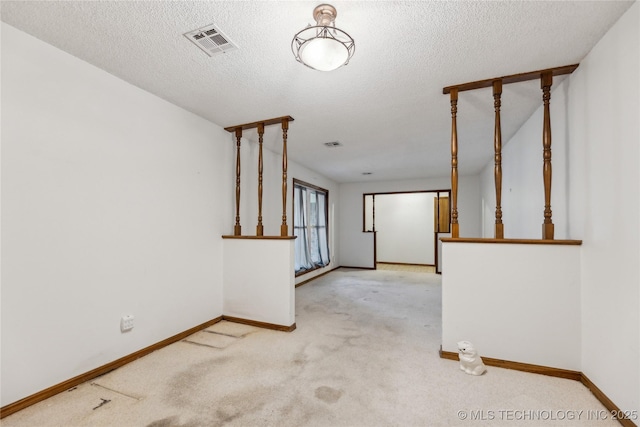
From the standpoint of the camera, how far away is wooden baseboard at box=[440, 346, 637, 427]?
1.60 meters

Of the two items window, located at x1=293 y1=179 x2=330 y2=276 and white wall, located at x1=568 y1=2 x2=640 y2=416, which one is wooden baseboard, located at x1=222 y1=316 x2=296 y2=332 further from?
white wall, located at x1=568 y1=2 x2=640 y2=416

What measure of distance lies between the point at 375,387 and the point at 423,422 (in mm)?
408

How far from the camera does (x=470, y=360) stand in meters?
2.14

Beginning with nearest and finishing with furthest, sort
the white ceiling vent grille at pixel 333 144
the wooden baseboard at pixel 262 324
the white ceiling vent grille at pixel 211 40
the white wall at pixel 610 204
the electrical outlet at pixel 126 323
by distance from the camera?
the white wall at pixel 610 204
the white ceiling vent grille at pixel 211 40
the electrical outlet at pixel 126 323
the wooden baseboard at pixel 262 324
the white ceiling vent grille at pixel 333 144

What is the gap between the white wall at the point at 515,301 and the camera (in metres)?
2.08

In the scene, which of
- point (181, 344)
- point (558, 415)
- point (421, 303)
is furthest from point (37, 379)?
point (421, 303)

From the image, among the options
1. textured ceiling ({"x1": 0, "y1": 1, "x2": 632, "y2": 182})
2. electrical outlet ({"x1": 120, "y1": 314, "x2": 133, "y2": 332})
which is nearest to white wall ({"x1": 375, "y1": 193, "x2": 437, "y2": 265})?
textured ceiling ({"x1": 0, "y1": 1, "x2": 632, "y2": 182})

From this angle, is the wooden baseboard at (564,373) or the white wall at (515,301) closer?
the wooden baseboard at (564,373)

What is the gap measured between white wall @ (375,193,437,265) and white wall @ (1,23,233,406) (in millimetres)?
6500

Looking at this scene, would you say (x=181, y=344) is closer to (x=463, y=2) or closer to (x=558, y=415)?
(x=558, y=415)

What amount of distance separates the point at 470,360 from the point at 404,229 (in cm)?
649

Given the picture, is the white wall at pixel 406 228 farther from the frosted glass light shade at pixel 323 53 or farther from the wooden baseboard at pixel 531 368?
the frosted glass light shade at pixel 323 53

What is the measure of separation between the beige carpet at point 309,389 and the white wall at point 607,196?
1.17 feet

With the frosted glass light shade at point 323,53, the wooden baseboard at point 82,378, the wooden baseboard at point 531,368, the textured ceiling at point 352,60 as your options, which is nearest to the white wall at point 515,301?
the wooden baseboard at point 531,368
